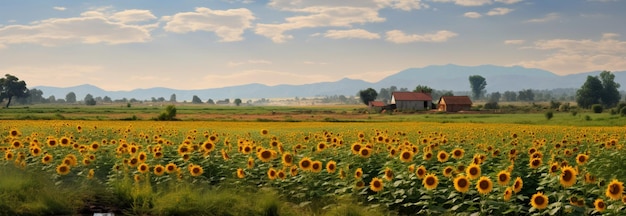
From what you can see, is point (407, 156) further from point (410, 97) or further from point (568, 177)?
point (410, 97)

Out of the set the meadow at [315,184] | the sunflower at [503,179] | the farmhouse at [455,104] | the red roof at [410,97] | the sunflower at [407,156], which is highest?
the red roof at [410,97]

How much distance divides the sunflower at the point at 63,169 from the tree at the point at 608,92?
144 m

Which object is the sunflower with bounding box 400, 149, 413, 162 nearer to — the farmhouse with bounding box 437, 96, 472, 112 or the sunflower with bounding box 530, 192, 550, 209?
the sunflower with bounding box 530, 192, 550, 209

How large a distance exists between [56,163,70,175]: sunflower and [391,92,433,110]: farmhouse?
94170 millimetres

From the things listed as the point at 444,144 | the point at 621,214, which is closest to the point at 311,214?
the point at 621,214

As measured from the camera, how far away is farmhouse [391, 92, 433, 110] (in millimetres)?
104125

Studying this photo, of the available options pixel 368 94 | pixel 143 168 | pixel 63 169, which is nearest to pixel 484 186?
pixel 143 168

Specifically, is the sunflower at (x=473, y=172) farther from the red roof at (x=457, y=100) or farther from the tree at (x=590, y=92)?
the tree at (x=590, y=92)

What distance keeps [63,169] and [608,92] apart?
152619 millimetres

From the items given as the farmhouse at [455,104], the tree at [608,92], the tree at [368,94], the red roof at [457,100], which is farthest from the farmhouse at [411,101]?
the tree at [608,92]

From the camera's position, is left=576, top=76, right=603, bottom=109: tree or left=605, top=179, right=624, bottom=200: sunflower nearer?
left=605, top=179, right=624, bottom=200: sunflower

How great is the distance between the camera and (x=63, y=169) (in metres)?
10.5

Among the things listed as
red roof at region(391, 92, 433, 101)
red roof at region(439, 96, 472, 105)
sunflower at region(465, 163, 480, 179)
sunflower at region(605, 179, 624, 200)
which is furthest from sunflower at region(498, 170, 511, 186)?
red roof at region(391, 92, 433, 101)

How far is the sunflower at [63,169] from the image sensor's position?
10.4 meters
